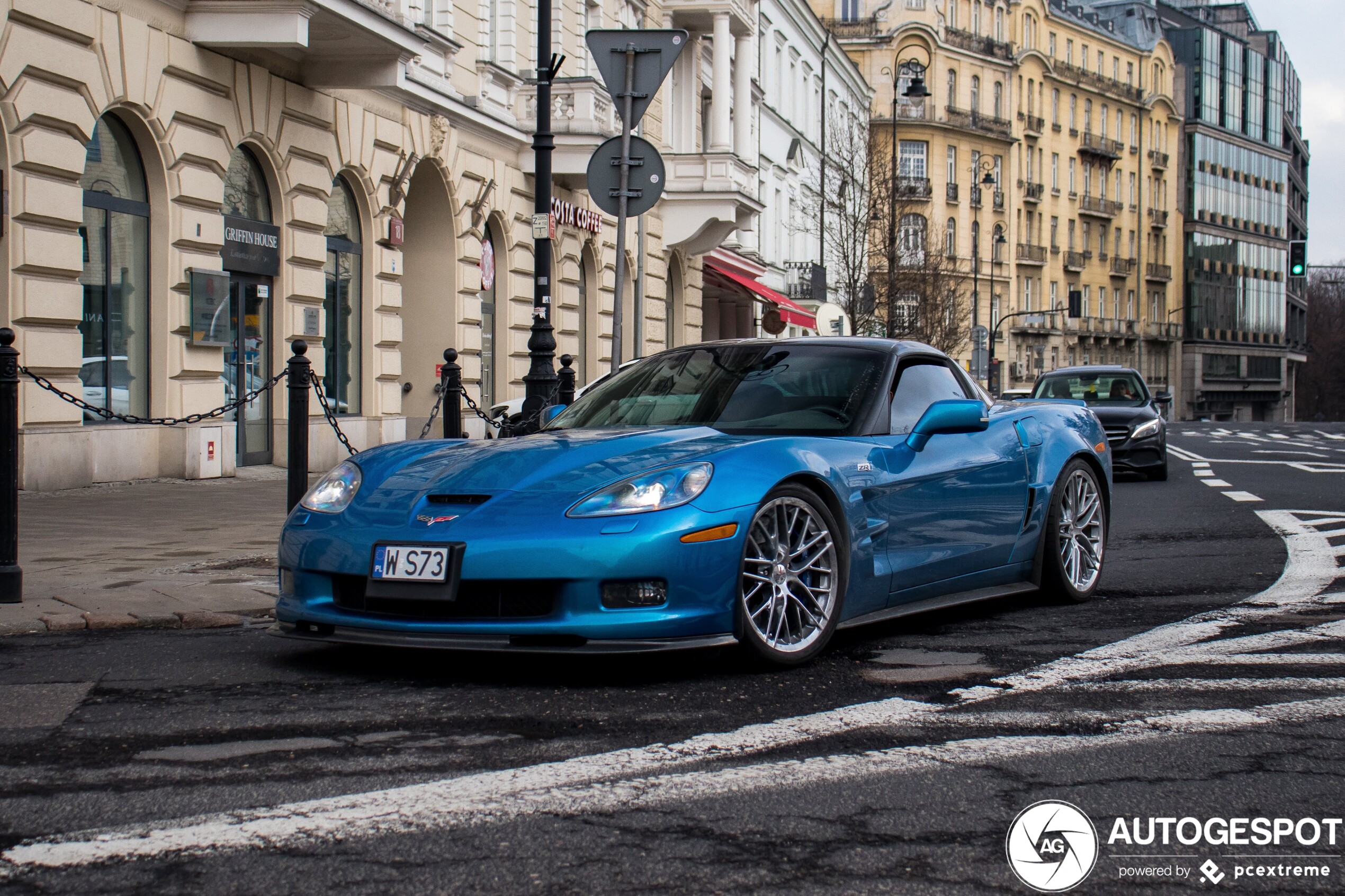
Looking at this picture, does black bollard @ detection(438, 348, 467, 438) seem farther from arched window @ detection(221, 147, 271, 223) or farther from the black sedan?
the black sedan

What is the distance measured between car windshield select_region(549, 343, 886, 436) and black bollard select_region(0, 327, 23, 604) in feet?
7.73

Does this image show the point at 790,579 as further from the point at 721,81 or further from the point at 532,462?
the point at 721,81

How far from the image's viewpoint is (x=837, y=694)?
500cm

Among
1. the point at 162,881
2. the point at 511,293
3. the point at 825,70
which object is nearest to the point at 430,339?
the point at 511,293

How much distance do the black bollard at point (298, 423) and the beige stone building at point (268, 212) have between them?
3.38 meters

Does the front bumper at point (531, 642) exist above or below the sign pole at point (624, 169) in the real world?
below

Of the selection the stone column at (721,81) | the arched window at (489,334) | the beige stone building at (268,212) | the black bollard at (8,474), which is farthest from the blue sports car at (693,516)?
the stone column at (721,81)

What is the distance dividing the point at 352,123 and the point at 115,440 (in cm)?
656

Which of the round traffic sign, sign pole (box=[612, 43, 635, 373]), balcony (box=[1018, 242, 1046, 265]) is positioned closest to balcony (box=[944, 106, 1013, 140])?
balcony (box=[1018, 242, 1046, 265])

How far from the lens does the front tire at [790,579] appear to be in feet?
17.6

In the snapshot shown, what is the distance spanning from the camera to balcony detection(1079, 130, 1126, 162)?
97812 millimetres

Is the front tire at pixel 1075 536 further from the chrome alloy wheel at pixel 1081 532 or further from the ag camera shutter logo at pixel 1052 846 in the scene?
the ag camera shutter logo at pixel 1052 846

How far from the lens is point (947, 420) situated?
6320mm

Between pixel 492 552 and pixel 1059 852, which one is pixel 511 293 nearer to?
pixel 492 552
